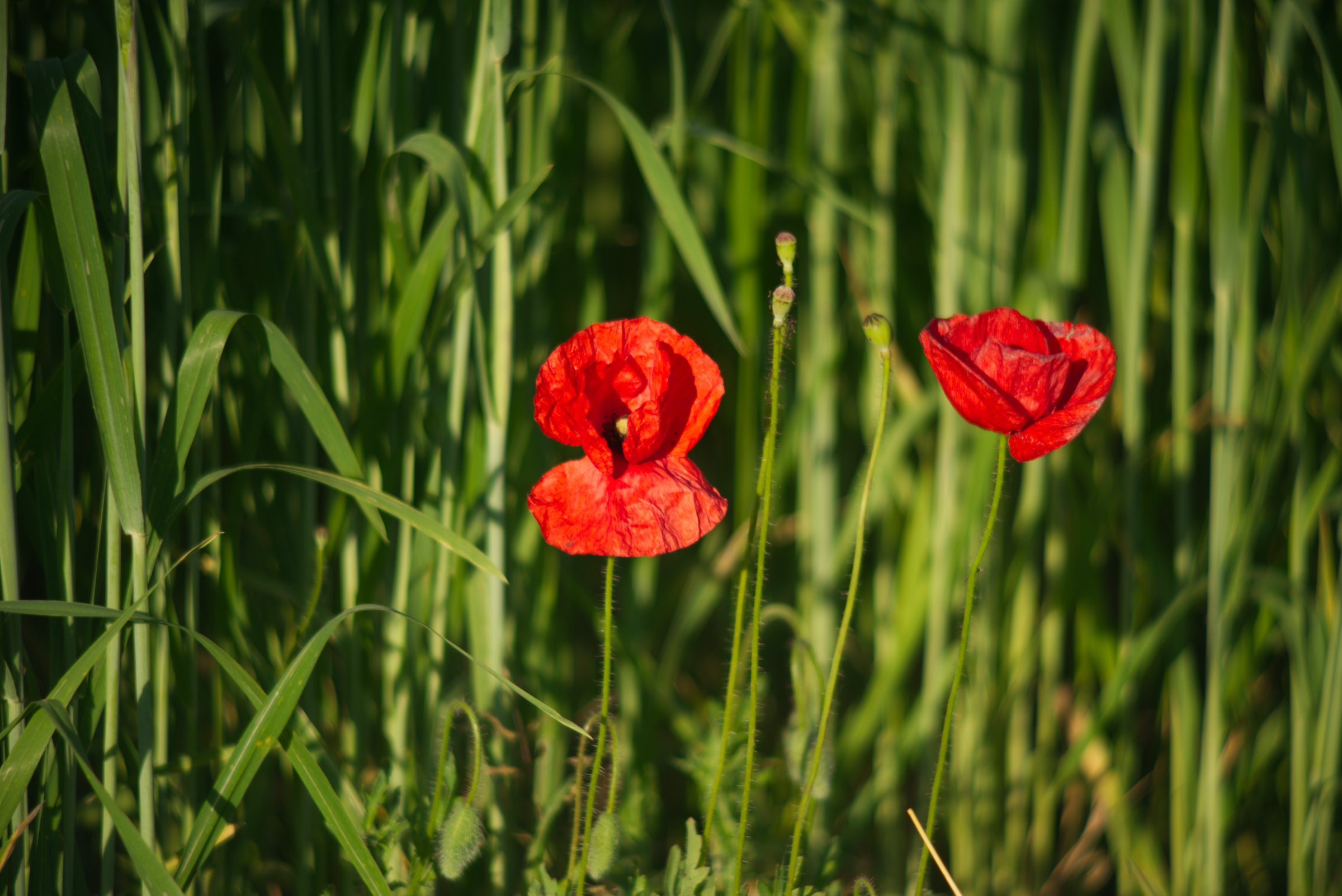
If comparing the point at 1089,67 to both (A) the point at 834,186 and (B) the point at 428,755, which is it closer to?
(A) the point at 834,186

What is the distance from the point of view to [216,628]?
703 mm

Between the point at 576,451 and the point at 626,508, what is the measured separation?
0.50 m

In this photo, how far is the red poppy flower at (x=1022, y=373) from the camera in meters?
0.45

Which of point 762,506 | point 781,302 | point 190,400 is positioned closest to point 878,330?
point 781,302

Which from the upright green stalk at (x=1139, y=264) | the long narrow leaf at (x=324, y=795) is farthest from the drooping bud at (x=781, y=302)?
the upright green stalk at (x=1139, y=264)

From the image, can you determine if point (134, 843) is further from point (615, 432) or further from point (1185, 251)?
point (1185, 251)

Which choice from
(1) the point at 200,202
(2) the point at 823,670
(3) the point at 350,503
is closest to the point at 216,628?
(3) the point at 350,503

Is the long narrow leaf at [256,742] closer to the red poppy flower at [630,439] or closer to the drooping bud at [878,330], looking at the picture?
the red poppy flower at [630,439]

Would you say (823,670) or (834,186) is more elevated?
(834,186)

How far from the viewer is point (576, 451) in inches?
37.4

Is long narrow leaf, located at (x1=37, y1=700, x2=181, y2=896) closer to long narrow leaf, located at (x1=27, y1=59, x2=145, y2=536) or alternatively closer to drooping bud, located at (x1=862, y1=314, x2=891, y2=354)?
long narrow leaf, located at (x1=27, y1=59, x2=145, y2=536)

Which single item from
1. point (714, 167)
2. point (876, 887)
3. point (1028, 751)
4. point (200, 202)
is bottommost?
point (876, 887)

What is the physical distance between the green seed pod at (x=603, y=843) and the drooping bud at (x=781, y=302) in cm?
32

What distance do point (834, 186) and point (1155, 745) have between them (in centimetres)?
83
